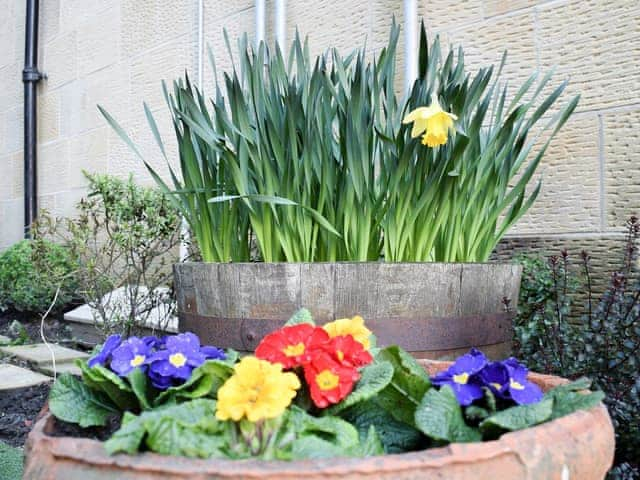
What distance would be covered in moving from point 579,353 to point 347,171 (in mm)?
730

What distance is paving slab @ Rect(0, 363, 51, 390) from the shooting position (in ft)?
8.71

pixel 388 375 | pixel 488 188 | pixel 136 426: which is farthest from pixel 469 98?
pixel 136 426

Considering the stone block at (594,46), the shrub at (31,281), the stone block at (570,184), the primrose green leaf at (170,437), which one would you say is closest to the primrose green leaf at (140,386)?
the primrose green leaf at (170,437)

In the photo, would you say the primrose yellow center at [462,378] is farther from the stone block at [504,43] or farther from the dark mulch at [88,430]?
the stone block at [504,43]

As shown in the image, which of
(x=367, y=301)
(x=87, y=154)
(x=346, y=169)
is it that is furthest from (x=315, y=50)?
(x=87, y=154)

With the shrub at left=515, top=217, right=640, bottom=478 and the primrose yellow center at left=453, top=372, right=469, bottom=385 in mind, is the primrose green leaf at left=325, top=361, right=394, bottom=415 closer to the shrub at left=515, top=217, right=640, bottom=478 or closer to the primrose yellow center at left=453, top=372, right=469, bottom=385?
the primrose yellow center at left=453, top=372, right=469, bottom=385

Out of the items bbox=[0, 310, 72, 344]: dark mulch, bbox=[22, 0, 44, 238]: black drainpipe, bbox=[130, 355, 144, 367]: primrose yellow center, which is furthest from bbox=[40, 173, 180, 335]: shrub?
bbox=[22, 0, 44, 238]: black drainpipe

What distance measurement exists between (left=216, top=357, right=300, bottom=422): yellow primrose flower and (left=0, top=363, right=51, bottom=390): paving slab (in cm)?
240

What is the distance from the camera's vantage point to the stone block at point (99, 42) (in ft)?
14.8

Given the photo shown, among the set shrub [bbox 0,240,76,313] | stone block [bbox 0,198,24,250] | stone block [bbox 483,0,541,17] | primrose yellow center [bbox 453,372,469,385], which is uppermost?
stone block [bbox 483,0,541,17]

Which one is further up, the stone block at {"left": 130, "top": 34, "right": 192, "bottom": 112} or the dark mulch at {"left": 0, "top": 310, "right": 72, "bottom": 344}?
the stone block at {"left": 130, "top": 34, "right": 192, "bottom": 112}

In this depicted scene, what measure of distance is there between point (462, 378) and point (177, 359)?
40 cm

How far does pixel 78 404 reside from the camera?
32.0 inches

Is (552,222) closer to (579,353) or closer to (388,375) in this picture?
(579,353)
